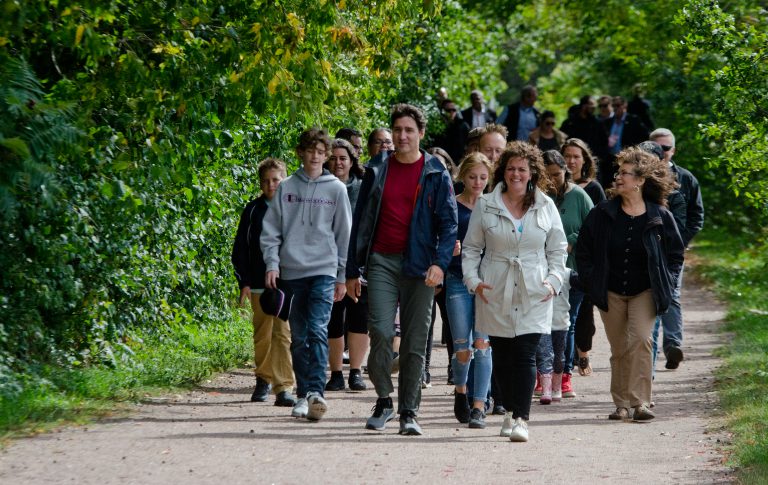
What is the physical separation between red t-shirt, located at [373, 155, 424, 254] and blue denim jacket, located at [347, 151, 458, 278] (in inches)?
1.6

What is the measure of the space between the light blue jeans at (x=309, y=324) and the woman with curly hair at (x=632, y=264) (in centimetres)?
188

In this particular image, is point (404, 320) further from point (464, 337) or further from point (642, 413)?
point (642, 413)

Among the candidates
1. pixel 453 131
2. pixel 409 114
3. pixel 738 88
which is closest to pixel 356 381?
pixel 409 114

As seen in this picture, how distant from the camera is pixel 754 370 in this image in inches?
486

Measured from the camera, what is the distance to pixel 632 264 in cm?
1016

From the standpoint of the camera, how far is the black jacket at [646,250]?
1005 centimetres

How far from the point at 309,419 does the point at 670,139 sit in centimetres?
501

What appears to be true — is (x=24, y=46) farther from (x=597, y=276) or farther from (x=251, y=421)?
(x=597, y=276)

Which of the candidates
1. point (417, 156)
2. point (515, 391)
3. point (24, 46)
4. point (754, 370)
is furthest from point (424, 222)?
point (754, 370)

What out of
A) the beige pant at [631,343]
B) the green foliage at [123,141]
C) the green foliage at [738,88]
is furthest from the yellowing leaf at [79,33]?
the green foliage at [738,88]

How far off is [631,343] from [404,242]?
80.1 inches

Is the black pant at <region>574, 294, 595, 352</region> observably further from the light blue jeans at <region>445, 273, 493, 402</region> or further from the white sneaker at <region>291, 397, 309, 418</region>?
the white sneaker at <region>291, 397, 309, 418</region>

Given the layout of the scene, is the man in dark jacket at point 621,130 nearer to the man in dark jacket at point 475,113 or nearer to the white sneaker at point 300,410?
the man in dark jacket at point 475,113

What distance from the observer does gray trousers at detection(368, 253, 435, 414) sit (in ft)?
30.4
